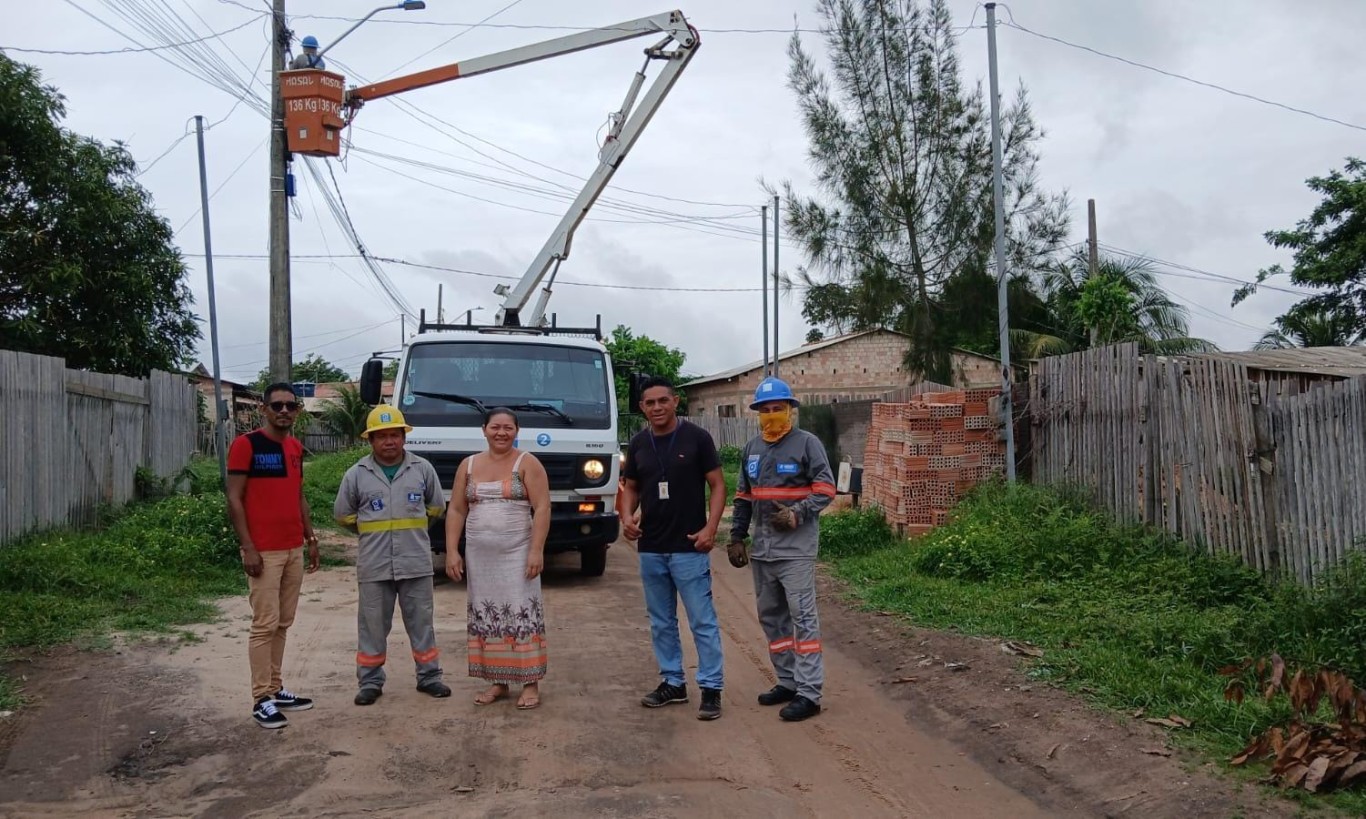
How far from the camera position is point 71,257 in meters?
15.9

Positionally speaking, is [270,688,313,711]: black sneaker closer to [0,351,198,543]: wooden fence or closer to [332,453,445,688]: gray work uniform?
[332,453,445,688]: gray work uniform

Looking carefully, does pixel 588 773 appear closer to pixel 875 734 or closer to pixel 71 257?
pixel 875 734

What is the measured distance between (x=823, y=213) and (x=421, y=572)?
1494 cm

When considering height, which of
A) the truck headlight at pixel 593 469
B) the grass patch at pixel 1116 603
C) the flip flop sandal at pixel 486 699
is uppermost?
the truck headlight at pixel 593 469

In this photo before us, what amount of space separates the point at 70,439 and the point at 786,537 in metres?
7.99

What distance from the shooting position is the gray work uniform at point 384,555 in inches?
247

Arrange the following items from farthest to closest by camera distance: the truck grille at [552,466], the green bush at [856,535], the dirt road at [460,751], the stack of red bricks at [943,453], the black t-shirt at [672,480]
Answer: the green bush at [856,535]
the stack of red bricks at [943,453]
the truck grille at [552,466]
the black t-shirt at [672,480]
the dirt road at [460,751]

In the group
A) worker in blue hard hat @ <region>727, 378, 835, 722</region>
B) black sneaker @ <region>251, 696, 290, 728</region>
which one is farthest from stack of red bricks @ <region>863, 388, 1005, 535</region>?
black sneaker @ <region>251, 696, 290, 728</region>

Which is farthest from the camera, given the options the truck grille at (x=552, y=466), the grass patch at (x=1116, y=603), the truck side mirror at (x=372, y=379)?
the truck side mirror at (x=372, y=379)

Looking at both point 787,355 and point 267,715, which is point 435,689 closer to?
point 267,715

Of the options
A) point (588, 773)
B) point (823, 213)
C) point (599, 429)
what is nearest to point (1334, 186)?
point (823, 213)

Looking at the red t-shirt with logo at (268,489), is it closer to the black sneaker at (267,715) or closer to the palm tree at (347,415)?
the black sneaker at (267,715)

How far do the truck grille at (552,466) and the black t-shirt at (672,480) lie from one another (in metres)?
3.80

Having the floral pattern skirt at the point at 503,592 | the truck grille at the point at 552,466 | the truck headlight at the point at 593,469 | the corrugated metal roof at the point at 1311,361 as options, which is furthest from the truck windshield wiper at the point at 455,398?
the corrugated metal roof at the point at 1311,361
